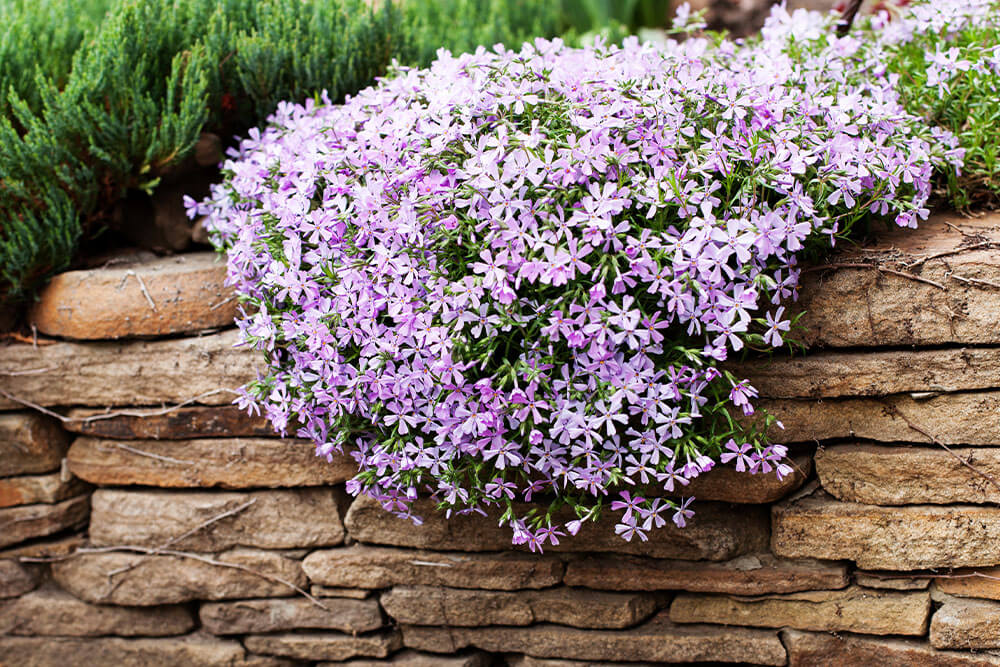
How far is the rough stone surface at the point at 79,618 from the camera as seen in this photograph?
2.55 metres

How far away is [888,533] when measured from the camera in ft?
6.31

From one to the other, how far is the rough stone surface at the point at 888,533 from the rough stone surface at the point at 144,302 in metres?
1.63

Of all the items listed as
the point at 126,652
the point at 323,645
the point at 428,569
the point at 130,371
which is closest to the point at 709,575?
the point at 428,569

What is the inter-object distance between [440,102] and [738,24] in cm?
374

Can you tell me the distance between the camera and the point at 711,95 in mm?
1785

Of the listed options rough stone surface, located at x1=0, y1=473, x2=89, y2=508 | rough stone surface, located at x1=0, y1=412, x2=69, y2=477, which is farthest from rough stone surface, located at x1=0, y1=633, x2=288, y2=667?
rough stone surface, located at x1=0, y1=412, x2=69, y2=477

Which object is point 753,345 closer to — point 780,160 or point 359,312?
point 780,160

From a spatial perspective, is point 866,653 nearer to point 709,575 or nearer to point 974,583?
point 974,583

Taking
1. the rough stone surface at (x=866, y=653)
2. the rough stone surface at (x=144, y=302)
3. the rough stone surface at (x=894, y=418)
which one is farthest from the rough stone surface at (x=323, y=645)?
the rough stone surface at (x=894, y=418)

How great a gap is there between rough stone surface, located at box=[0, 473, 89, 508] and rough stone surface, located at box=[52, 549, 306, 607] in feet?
0.69

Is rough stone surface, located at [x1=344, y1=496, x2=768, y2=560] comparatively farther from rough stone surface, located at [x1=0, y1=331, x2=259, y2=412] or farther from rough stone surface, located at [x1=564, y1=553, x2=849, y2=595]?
rough stone surface, located at [x1=0, y1=331, x2=259, y2=412]

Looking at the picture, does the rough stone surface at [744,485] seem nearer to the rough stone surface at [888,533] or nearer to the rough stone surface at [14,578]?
the rough stone surface at [888,533]

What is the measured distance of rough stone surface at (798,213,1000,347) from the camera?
1822 millimetres

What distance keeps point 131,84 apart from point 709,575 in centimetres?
223
